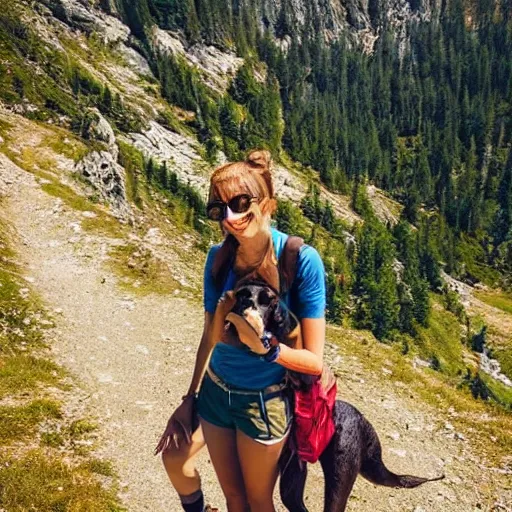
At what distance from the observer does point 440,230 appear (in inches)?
5699

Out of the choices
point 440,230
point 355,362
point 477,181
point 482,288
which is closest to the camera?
point 355,362

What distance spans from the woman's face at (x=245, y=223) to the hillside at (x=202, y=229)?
21.0ft

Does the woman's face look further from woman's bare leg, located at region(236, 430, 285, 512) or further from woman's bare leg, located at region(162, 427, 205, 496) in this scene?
woman's bare leg, located at region(162, 427, 205, 496)

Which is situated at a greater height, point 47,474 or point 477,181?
point 47,474

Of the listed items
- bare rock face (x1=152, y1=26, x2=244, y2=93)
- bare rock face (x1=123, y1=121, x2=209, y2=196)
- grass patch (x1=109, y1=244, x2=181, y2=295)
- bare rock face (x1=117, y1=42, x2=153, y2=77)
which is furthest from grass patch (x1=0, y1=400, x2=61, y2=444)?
bare rock face (x1=152, y1=26, x2=244, y2=93)

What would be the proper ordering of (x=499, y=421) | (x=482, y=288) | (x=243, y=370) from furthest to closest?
(x=482, y=288) < (x=499, y=421) < (x=243, y=370)

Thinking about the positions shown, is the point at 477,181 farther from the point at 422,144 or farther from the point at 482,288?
the point at 482,288

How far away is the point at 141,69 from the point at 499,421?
103614mm

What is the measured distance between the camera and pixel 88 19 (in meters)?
96.9

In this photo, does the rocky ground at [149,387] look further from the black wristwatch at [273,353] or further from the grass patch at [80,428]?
the black wristwatch at [273,353]

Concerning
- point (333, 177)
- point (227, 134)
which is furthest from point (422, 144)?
point (227, 134)

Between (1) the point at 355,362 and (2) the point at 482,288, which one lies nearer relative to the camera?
(1) the point at 355,362

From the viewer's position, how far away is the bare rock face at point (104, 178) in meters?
27.9

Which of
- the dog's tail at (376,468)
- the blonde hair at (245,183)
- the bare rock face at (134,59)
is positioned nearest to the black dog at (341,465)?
the dog's tail at (376,468)
